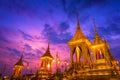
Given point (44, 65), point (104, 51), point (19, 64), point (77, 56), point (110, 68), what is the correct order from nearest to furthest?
point (110, 68)
point (104, 51)
point (77, 56)
point (44, 65)
point (19, 64)

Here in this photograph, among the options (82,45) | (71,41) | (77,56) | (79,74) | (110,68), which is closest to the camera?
(110,68)

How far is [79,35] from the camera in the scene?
2853 cm

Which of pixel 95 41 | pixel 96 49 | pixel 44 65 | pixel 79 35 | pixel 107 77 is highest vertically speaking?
pixel 79 35

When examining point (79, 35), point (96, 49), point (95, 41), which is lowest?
point (96, 49)

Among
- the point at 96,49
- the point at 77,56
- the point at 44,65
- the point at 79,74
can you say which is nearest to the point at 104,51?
the point at 96,49

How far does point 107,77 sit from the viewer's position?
691 inches

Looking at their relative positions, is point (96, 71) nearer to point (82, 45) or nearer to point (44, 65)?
point (82, 45)

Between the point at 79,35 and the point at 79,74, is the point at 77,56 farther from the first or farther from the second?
the point at 79,74

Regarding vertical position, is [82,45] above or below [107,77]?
above

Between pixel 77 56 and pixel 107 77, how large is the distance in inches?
549

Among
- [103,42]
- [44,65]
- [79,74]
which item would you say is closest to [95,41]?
[103,42]

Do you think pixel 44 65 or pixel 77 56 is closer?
pixel 77 56

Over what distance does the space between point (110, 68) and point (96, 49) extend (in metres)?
5.39

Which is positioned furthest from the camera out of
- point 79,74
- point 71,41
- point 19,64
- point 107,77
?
point 19,64
